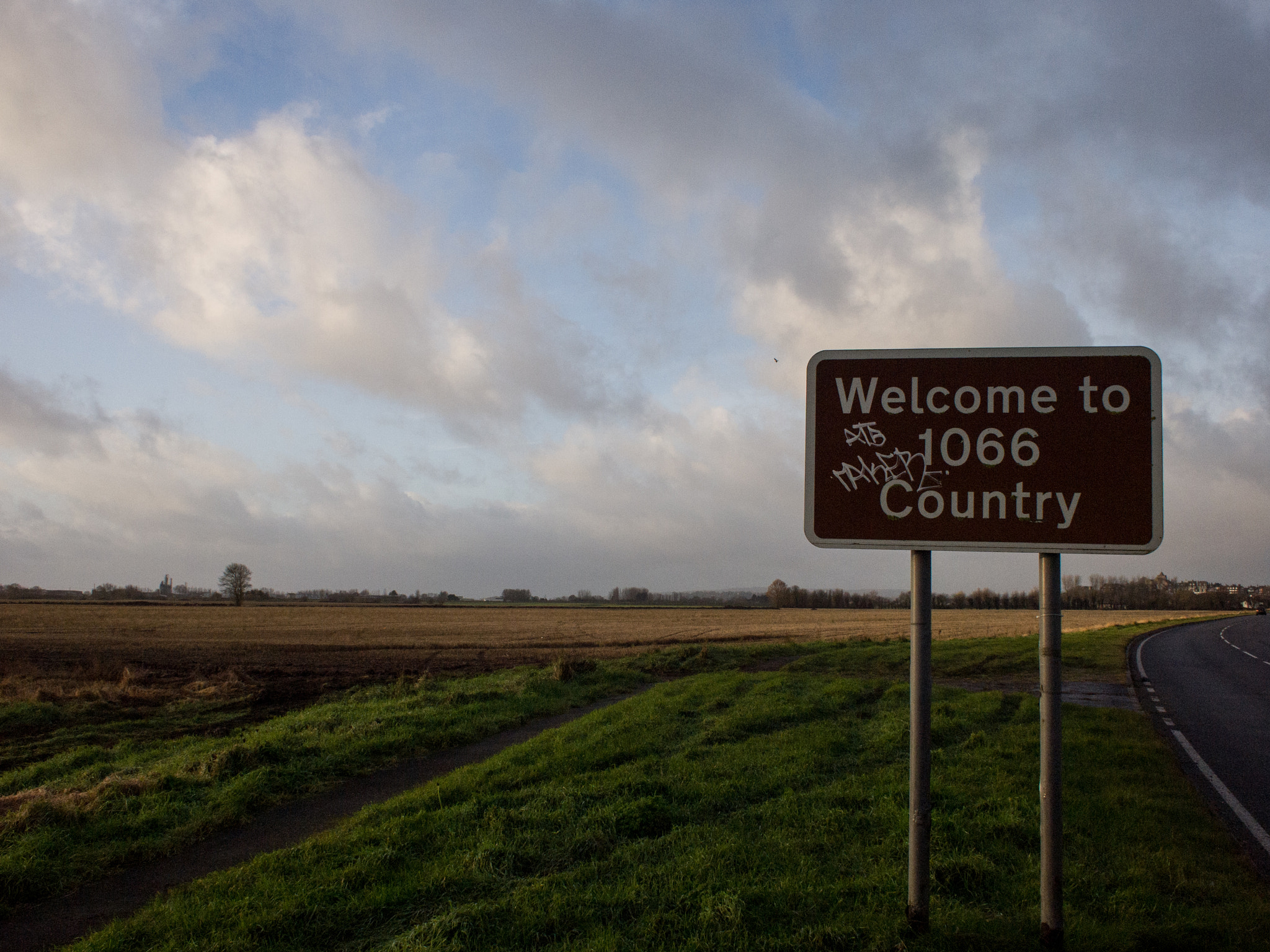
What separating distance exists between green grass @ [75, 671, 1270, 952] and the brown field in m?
15.1

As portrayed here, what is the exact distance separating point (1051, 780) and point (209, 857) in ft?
22.8

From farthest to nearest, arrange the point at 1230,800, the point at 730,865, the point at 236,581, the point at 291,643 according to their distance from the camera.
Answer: the point at 236,581 < the point at 291,643 < the point at 1230,800 < the point at 730,865

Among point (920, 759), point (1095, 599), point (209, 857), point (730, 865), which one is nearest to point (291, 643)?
point (209, 857)

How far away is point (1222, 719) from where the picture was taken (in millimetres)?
13812

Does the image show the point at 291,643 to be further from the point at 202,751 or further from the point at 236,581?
the point at 236,581

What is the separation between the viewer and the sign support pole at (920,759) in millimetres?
4066

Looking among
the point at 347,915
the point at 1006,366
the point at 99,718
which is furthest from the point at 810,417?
the point at 99,718

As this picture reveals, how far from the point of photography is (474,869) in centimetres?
535

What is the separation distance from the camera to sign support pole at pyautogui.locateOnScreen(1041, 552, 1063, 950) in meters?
3.89

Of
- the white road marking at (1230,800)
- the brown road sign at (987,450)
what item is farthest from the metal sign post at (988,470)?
the white road marking at (1230,800)

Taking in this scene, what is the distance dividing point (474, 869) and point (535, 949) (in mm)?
1280

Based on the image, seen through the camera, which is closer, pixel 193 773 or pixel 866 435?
pixel 866 435

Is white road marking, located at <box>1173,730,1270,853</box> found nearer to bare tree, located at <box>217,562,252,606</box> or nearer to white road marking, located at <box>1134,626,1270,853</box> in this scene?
white road marking, located at <box>1134,626,1270,853</box>

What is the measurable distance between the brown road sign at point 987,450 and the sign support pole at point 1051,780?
45cm
